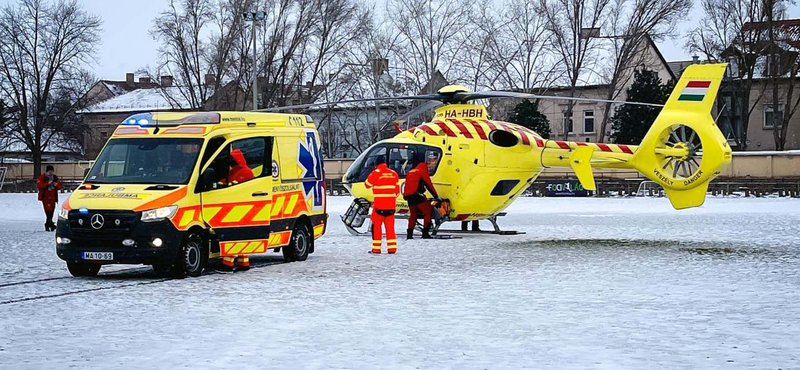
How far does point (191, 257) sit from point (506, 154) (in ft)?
34.5

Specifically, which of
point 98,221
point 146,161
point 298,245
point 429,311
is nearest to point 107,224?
point 98,221

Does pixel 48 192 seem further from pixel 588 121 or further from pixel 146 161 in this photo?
pixel 588 121

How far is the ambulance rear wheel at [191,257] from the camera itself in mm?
15094

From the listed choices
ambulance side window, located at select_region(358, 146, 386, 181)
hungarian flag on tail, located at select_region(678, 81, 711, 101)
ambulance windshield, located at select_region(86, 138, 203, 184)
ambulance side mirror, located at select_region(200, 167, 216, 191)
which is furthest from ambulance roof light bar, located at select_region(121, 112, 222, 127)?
hungarian flag on tail, located at select_region(678, 81, 711, 101)

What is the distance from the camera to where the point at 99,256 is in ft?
48.2

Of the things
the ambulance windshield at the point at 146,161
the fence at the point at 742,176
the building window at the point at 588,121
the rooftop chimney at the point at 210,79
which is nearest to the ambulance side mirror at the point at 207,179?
the ambulance windshield at the point at 146,161

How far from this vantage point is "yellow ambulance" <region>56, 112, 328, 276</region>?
1471 cm

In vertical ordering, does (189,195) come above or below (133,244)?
above

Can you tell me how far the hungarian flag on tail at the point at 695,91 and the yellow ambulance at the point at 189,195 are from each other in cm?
818

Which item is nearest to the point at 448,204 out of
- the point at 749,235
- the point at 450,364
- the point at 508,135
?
the point at 508,135

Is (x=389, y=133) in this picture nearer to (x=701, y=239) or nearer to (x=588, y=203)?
(x=588, y=203)

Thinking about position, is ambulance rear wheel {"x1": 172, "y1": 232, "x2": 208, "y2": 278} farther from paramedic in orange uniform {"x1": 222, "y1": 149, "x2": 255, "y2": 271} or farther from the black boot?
the black boot

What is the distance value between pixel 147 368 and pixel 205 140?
25.9ft

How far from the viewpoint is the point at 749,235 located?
24047 millimetres
